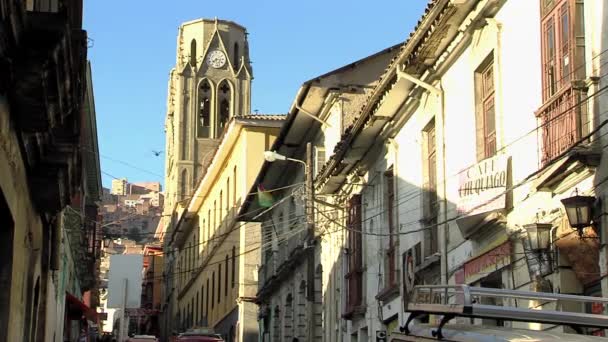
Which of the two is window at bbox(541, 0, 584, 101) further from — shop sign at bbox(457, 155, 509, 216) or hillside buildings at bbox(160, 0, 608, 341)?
shop sign at bbox(457, 155, 509, 216)

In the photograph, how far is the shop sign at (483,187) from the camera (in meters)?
14.5

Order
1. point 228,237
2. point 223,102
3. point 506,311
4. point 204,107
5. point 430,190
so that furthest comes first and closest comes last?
point 204,107 < point 223,102 < point 228,237 < point 430,190 < point 506,311

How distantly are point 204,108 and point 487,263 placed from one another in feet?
248

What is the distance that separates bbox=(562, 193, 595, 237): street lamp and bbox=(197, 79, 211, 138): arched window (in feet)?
256

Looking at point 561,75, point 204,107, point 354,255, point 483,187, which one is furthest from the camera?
point 204,107

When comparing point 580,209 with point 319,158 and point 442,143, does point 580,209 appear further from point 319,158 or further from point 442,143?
point 319,158

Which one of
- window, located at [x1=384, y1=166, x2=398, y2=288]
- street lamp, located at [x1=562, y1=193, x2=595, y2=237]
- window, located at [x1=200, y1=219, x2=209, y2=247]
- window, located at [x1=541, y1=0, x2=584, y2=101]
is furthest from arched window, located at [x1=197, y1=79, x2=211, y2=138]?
street lamp, located at [x1=562, y1=193, x2=595, y2=237]

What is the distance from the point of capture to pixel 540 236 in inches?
512

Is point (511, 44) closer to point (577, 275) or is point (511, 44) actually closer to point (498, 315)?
point (577, 275)

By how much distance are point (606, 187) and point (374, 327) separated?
1219 centimetres

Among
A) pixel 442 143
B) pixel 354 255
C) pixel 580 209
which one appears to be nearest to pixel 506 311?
pixel 580 209

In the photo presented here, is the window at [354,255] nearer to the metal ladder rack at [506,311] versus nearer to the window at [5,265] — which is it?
the window at [5,265]

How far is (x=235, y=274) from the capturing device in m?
47.8

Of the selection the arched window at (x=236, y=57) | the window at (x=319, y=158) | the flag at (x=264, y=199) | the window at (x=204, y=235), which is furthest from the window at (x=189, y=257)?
the window at (x=319, y=158)
